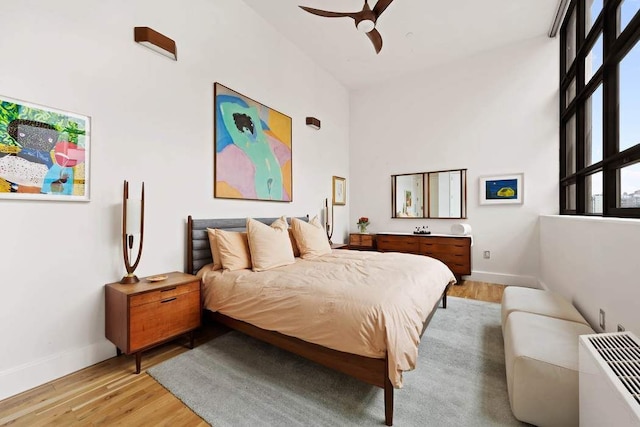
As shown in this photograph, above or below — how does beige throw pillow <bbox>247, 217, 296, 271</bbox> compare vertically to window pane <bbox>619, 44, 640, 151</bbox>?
below

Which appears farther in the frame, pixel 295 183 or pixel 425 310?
pixel 295 183

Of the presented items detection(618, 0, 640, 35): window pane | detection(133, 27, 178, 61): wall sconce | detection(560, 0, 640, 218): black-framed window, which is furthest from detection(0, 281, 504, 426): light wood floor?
detection(618, 0, 640, 35): window pane

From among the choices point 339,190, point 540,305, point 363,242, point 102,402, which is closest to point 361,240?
point 363,242

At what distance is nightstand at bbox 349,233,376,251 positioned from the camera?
17.1 feet

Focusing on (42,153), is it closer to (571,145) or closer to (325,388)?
(325,388)

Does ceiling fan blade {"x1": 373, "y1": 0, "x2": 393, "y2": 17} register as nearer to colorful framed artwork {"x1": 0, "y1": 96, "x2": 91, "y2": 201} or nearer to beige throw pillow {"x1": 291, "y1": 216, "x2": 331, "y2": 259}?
beige throw pillow {"x1": 291, "y1": 216, "x2": 331, "y2": 259}

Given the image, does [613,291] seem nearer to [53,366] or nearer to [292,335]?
[292,335]

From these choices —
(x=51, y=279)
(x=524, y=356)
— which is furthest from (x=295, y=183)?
(x=524, y=356)

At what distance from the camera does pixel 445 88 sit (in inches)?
194

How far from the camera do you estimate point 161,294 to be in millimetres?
2129

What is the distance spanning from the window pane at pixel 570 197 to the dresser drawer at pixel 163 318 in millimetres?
4624

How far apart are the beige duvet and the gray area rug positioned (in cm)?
31

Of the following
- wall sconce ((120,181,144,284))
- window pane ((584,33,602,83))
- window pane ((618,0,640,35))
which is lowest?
wall sconce ((120,181,144,284))

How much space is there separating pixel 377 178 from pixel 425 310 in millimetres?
3921
